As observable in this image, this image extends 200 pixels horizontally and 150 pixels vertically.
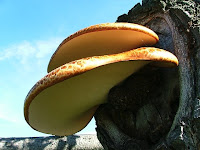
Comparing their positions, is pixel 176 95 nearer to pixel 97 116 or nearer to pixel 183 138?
pixel 183 138

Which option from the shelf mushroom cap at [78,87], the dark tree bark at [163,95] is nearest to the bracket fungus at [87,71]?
the shelf mushroom cap at [78,87]

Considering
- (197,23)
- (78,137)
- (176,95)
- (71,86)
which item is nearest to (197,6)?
(197,23)

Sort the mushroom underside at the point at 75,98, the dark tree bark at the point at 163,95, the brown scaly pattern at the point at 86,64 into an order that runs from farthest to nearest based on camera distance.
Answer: the mushroom underside at the point at 75,98
the dark tree bark at the point at 163,95
the brown scaly pattern at the point at 86,64

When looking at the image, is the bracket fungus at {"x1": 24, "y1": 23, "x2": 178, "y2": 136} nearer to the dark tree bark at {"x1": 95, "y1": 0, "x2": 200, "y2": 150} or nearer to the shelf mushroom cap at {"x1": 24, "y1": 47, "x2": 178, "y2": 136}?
the shelf mushroom cap at {"x1": 24, "y1": 47, "x2": 178, "y2": 136}

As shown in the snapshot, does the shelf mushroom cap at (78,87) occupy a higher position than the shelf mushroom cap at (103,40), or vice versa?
the shelf mushroom cap at (103,40)

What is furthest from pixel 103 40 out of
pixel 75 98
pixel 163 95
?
pixel 163 95

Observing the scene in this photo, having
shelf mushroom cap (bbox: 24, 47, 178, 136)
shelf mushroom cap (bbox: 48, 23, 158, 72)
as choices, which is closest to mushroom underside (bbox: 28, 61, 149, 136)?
shelf mushroom cap (bbox: 24, 47, 178, 136)

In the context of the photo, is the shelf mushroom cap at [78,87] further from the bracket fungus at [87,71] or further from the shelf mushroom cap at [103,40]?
the shelf mushroom cap at [103,40]

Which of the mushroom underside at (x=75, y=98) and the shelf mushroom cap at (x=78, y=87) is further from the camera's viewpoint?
the mushroom underside at (x=75, y=98)
